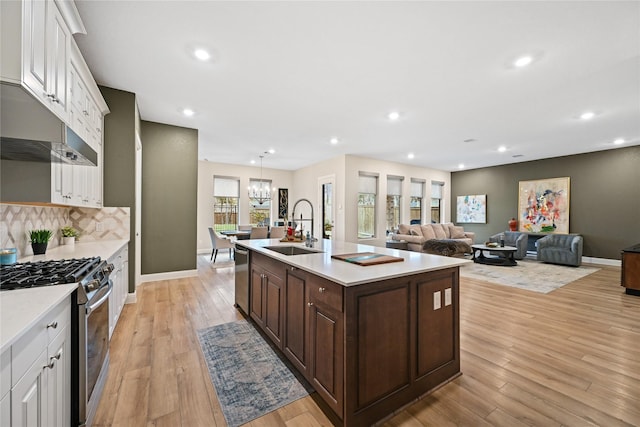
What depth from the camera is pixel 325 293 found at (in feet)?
5.57

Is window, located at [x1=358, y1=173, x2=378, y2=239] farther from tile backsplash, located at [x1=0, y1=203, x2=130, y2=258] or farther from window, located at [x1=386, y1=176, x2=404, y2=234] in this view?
tile backsplash, located at [x1=0, y1=203, x2=130, y2=258]

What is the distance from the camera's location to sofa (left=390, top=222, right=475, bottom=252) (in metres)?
7.35

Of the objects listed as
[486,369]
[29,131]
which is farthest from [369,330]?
[29,131]

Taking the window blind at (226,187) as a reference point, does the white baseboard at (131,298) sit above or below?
below

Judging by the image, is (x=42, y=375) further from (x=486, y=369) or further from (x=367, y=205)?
(x=367, y=205)

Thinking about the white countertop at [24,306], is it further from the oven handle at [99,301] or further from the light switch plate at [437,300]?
the light switch plate at [437,300]

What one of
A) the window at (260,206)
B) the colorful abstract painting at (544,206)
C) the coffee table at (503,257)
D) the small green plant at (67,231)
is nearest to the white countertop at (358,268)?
the small green plant at (67,231)

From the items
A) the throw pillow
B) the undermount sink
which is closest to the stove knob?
the undermount sink

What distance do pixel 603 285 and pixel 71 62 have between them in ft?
25.9

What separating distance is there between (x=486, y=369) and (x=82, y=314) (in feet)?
9.40

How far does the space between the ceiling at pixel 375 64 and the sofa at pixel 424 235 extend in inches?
123

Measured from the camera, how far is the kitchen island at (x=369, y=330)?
1.55 metres

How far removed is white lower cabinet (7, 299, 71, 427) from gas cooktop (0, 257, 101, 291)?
0.15m

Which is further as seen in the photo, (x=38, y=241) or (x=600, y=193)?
(x=600, y=193)
